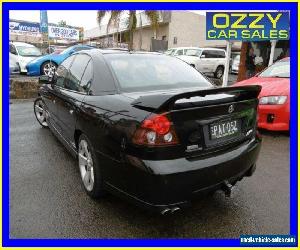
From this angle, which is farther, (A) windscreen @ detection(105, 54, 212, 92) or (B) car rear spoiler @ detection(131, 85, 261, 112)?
(A) windscreen @ detection(105, 54, 212, 92)

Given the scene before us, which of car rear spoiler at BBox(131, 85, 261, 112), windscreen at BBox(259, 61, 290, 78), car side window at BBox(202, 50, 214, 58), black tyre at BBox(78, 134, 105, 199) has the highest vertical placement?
car side window at BBox(202, 50, 214, 58)

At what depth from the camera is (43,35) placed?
2980 cm

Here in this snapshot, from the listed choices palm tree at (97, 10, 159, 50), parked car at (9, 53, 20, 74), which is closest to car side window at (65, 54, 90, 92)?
parked car at (9, 53, 20, 74)

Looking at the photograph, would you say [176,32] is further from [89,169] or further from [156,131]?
[156,131]

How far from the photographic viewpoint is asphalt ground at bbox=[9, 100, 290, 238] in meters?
2.60

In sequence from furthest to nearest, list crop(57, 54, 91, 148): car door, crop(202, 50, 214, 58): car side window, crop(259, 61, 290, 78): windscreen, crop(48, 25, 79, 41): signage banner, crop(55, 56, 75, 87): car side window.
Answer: crop(48, 25, 79, 41): signage banner → crop(202, 50, 214, 58): car side window → crop(259, 61, 290, 78): windscreen → crop(55, 56, 75, 87): car side window → crop(57, 54, 91, 148): car door

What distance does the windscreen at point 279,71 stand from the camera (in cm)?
600

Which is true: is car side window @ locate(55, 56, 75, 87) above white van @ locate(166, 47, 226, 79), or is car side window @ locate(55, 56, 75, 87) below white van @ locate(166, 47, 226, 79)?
below

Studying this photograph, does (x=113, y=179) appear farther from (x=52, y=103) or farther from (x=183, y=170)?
(x=52, y=103)

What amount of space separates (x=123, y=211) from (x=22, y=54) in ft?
43.4

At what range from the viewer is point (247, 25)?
29.7ft

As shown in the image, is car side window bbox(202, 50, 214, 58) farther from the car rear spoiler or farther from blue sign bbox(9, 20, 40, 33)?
blue sign bbox(9, 20, 40, 33)

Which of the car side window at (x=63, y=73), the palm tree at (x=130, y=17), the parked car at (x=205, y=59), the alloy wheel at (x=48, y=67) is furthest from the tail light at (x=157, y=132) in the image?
the palm tree at (x=130, y=17)

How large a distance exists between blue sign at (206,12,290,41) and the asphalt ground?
6069 mm
